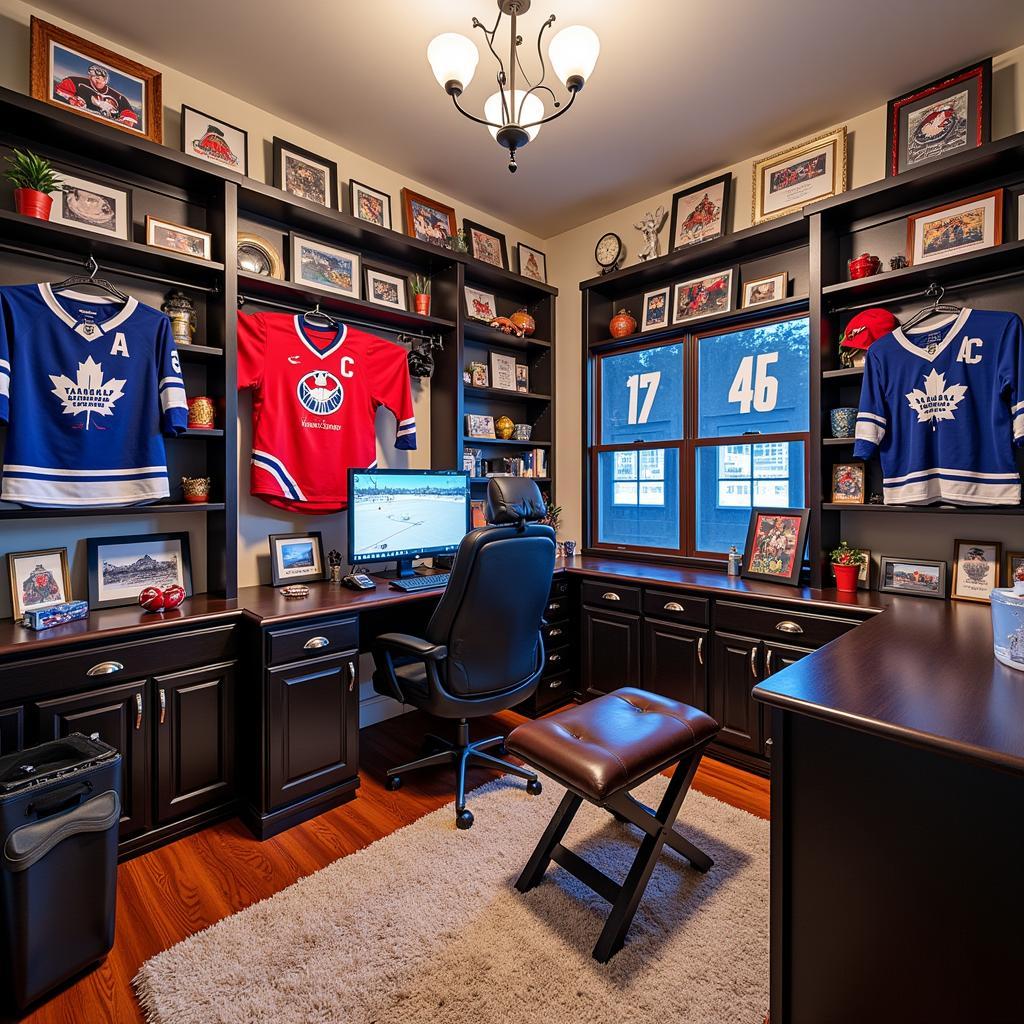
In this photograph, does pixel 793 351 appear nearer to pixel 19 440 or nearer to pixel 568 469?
pixel 568 469

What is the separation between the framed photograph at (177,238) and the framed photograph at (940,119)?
3048 millimetres

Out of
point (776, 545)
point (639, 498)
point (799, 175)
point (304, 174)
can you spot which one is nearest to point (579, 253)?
point (799, 175)

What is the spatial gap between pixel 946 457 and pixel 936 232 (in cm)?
102

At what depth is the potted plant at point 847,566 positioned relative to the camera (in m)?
2.59

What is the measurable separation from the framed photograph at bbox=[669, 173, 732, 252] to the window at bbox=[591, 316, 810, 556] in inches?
21.8

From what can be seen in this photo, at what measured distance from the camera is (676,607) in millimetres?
2814

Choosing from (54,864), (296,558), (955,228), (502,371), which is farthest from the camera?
(502,371)

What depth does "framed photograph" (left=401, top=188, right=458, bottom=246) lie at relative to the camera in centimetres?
325

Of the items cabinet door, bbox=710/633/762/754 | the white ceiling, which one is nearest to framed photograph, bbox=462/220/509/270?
the white ceiling

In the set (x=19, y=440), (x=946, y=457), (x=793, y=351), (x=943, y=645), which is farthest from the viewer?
(x=793, y=351)

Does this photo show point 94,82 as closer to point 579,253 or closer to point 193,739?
point 193,739

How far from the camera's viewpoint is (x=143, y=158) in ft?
7.14

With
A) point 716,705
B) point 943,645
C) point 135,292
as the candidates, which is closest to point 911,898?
point 943,645

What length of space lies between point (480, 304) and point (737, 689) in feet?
8.87
